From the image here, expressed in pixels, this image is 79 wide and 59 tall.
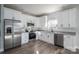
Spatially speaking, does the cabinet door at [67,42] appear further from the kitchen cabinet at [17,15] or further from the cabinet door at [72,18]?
the kitchen cabinet at [17,15]

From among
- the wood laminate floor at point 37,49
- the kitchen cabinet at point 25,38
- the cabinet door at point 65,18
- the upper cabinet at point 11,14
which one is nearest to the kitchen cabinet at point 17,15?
the upper cabinet at point 11,14

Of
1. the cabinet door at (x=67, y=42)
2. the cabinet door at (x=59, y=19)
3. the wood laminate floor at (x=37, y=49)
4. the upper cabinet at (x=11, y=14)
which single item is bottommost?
the wood laminate floor at (x=37, y=49)

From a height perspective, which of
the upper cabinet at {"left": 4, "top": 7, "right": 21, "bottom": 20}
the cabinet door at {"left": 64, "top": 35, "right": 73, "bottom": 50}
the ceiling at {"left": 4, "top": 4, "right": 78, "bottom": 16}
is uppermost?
the ceiling at {"left": 4, "top": 4, "right": 78, "bottom": 16}

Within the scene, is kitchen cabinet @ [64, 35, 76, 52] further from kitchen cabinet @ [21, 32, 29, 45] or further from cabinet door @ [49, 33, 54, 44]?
kitchen cabinet @ [21, 32, 29, 45]

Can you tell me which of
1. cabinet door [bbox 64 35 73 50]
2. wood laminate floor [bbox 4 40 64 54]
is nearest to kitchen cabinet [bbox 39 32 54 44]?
wood laminate floor [bbox 4 40 64 54]

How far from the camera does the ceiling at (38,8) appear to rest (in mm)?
1476

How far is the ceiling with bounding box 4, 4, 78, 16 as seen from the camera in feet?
4.84

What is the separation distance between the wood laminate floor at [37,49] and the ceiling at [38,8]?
0.82m

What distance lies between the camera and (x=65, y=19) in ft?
5.43

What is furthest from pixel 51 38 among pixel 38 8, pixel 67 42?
pixel 38 8

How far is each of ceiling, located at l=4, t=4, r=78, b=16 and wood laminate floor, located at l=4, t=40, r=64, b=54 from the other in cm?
82
